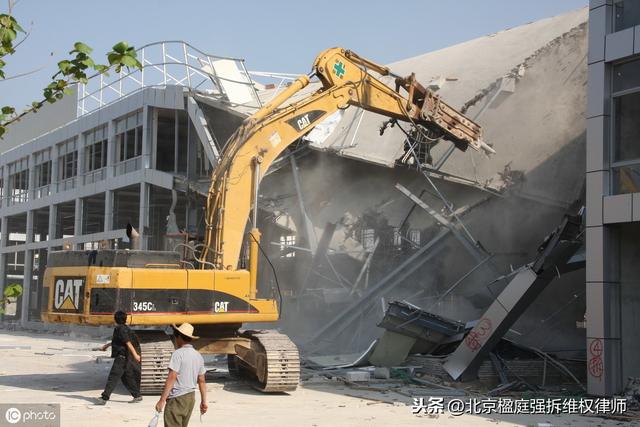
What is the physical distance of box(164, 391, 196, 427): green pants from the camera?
8648 mm

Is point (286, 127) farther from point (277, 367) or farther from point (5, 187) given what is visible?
point (5, 187)

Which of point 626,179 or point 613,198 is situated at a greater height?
point 626,179

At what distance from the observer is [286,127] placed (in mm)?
18172

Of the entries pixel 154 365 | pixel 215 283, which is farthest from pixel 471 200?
pixel 154 365

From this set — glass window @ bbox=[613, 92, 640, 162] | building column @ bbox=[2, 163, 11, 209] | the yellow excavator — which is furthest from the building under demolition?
building column @ bbox=[2, 163, 11, 209]

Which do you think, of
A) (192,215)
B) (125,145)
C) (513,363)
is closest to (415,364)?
(513,363)

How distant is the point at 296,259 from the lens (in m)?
Answer: 28.3

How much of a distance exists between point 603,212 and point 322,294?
11802 mm

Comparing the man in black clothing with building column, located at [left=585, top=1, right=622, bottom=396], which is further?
building column, located at [left=585, top=1, right=622, bottom=396]

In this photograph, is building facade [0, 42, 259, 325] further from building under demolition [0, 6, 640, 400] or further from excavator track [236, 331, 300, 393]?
excavator track [236, 331, 300, 393]

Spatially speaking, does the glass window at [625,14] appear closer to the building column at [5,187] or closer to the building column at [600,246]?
the building column at [600,246]

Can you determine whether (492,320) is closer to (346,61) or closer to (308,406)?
(308,406)

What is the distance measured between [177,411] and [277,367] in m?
6.81

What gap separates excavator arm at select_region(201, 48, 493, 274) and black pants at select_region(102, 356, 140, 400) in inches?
104
